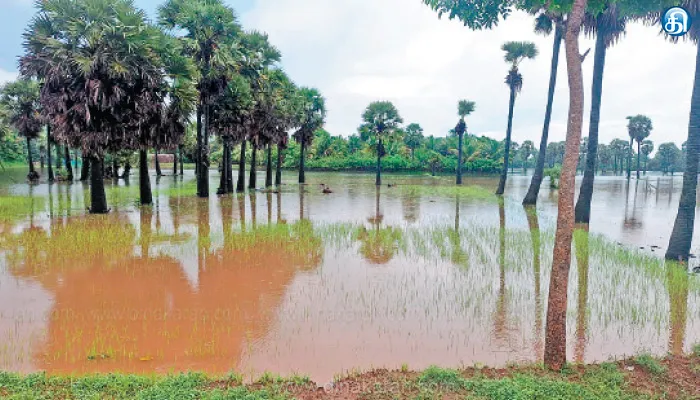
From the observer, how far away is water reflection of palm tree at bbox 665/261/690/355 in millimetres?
6574

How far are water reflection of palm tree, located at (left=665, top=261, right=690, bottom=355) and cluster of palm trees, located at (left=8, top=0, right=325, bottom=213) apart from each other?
19.0 m

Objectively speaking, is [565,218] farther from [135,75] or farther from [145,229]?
[135,75]

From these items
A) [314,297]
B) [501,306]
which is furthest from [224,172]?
[501,306]

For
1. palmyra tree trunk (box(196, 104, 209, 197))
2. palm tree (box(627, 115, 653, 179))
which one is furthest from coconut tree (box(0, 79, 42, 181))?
palm tree (box(627, 115, 653, 179))

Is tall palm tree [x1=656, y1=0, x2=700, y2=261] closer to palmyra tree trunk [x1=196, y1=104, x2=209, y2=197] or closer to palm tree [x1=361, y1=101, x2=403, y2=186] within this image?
palmyra tree trunk [x1=196, y1=104, x2=209, y2=197]

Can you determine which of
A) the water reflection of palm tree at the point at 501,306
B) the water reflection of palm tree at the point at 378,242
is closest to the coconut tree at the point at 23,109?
the water reflection of palm tree at the point at 378,242

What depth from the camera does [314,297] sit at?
8602 mm

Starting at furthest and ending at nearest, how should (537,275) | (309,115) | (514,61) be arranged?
(309,115)
(514,61)
(537,275)

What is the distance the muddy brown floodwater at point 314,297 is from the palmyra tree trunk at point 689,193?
2.76 feet

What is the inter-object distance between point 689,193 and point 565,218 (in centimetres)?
988

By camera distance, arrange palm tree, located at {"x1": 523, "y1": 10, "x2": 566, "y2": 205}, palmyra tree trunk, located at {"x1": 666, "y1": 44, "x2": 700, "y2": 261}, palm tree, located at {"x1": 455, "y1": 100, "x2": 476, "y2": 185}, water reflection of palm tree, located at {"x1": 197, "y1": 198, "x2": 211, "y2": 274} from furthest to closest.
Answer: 1. palm tree, located at {"x1": 455, "y1": 100, "x2": 476, "y2": 185}
2. palm tree, located at {"x1": 523, "y1": 10, "x2": 566, "y2": 205}
3. palmyra tree trunk, located at {"x1": 666, "y1": 44, "x2": 700, "y2": 261}
4. water reflection of palm tree, located at {"x1": 197, "y1": 198, "x2": 211, "y2": 274}

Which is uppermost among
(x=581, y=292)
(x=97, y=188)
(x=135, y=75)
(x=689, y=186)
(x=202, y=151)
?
(x=135, y=75)

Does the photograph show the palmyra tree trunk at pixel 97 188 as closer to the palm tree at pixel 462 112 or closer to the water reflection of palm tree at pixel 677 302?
the water reflection of palm tree at pixel 677 302

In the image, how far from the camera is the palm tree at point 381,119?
45281 millimetres
